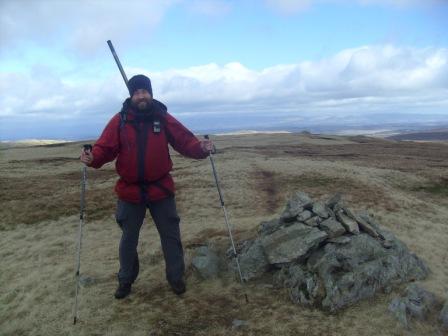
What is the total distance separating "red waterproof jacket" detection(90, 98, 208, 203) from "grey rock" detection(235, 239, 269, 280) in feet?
13.7

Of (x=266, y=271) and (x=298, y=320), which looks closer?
(x=298, y=320)

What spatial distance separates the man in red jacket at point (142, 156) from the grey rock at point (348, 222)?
5.76m

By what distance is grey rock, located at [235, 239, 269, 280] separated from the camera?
14.7m

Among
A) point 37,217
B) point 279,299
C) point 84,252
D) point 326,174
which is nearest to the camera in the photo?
point 279,299

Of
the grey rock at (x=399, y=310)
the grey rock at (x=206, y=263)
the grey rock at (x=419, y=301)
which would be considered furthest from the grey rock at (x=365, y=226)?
the grey rock at (x=206, y=263)

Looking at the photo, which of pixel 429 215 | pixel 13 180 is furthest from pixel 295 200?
pixel 13 180

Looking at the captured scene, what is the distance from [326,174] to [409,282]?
71.3 feet

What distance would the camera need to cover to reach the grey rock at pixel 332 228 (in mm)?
14547

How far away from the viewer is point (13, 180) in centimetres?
3706

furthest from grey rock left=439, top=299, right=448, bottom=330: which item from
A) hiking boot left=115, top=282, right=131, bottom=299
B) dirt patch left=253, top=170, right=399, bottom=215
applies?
dirt patch left=253, top=170, right=399, bottom=215

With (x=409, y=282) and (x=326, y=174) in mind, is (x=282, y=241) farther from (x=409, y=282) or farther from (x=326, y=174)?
(x=326, y=174)

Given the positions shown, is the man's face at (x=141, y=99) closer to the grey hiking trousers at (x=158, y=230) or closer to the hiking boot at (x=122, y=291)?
the grey hiking trousers at (x=158, y=230)

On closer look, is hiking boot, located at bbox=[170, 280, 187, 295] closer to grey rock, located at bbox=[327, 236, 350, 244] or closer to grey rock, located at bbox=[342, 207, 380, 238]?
grey rock, located at bbox=[327, 236, 350, 244]

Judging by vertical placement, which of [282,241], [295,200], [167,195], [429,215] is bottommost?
[429,215]
